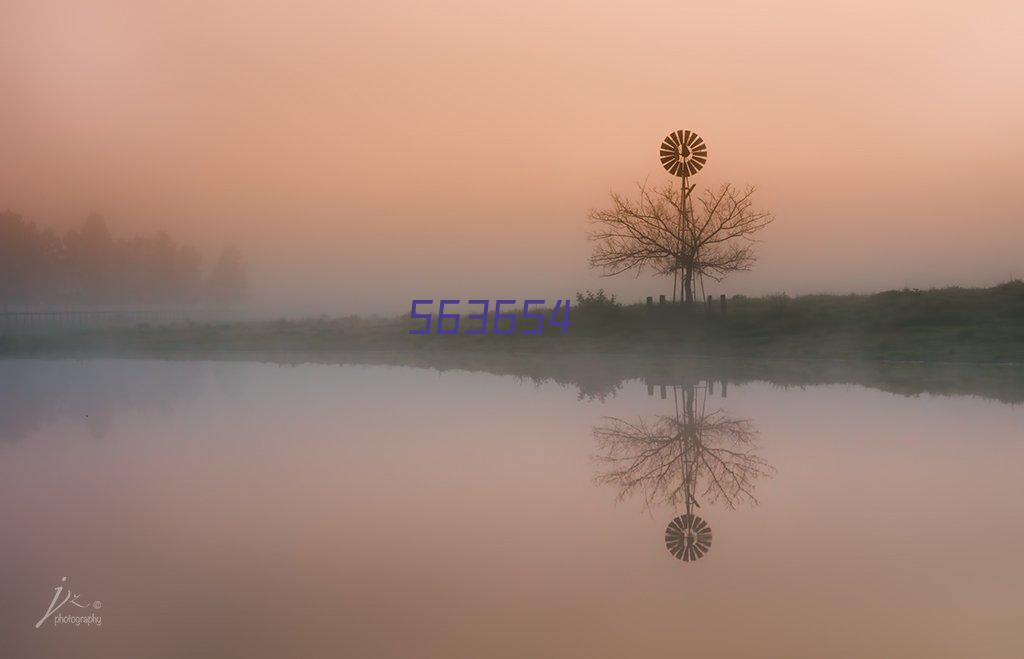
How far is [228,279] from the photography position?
427 feet

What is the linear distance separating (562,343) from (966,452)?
2828cm

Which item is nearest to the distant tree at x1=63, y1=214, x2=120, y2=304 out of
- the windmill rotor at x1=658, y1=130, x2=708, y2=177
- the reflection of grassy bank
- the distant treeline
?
the distant treeline

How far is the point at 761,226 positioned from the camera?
47375 millimetres

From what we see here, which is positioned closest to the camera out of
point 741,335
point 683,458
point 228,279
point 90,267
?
point 683,458

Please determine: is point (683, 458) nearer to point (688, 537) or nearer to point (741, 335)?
point (688, 537)

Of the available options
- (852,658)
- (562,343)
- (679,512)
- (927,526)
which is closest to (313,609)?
(852,658)

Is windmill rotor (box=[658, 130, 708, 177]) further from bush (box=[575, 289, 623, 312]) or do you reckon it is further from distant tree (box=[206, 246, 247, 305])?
distant tree (box=[206, 246, 247, 305])

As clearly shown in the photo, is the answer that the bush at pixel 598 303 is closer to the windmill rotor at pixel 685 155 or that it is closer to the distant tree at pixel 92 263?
the windmill rotor at pixel 685 155

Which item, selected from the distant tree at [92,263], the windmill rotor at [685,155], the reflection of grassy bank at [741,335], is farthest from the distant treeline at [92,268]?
the windmill rotor at [685,155]

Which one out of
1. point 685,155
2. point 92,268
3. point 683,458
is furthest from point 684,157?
point 92,268

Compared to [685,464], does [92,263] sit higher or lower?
higher

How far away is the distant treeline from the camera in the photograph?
336 feet

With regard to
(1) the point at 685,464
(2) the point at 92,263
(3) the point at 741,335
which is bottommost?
(1) the point at 685,464

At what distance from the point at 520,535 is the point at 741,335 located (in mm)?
32575
